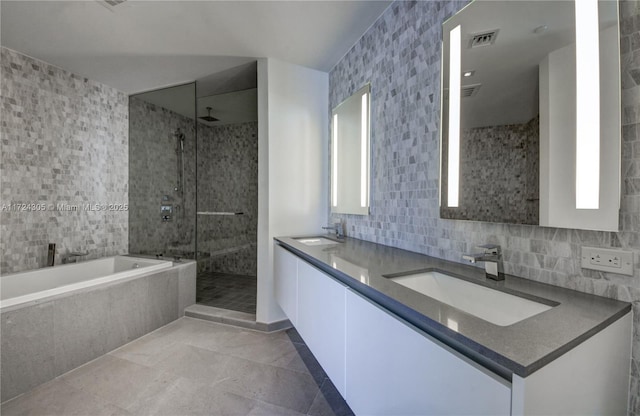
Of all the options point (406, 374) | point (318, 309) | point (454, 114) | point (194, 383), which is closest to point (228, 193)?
point (194, 383)

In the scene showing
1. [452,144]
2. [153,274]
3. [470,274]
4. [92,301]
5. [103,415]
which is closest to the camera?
[470,274]

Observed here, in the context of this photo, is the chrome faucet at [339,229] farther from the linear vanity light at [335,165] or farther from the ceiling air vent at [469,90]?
the ceiling air vent at [469,90]

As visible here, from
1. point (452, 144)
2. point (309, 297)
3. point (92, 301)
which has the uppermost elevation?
point (452, 144)

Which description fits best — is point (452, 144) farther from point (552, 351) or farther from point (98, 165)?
point (98, 165)

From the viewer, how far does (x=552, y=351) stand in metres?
0.56

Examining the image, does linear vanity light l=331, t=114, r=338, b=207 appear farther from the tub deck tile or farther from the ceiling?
the tub deck tile

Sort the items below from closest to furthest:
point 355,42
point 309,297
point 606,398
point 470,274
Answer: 1. point 606,398
2. point 470,274
3. point 309,297
4. point 355,42

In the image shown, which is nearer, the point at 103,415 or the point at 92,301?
the point at 103,415

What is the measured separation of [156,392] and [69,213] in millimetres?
2196

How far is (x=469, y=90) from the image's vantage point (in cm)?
130

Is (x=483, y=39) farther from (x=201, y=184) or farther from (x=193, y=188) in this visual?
(x=201, y=184)

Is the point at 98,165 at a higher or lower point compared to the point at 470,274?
higher

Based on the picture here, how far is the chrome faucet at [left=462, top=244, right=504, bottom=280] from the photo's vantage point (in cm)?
109

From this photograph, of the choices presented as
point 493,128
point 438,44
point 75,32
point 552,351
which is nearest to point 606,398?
point 552,351
